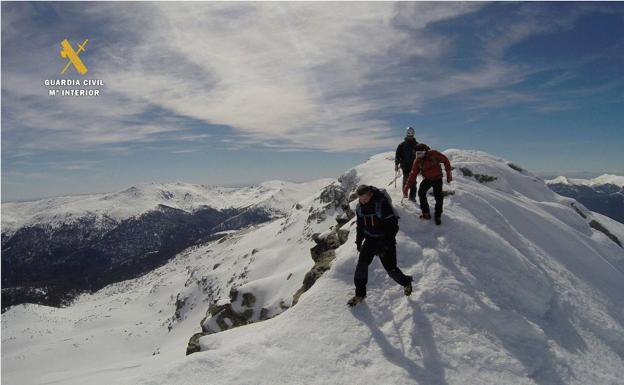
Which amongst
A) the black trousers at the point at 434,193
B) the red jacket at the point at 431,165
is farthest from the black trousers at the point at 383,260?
the red jacket at the point at 431,165

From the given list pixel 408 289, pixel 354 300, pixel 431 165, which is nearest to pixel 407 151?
pixel 431 165

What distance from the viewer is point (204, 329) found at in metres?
47.7

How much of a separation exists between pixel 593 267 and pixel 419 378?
12.9 meters

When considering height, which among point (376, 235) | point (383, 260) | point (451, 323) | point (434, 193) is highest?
point (434, 193)

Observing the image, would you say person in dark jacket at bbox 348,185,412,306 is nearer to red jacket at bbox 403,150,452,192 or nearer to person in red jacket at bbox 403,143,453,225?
person in red jacket at bbox 403,143,453,225

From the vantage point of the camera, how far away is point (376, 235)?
10883mm

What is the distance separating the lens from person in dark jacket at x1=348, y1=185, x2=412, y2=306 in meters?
10.8

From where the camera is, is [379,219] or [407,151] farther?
[407,151]

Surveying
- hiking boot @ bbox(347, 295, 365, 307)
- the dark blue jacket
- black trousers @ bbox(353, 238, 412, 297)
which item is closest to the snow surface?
hiking boot @ bbox(347, 295, 365, 307)

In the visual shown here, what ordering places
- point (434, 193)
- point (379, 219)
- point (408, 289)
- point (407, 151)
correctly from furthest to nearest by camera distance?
point (407, 151) → point (434, 193) → point (408, 289) → point (379, 219)

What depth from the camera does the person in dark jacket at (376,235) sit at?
10.8m

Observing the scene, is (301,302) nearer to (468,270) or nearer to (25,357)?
(468,270)

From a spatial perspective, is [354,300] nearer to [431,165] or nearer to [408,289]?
[408,289]

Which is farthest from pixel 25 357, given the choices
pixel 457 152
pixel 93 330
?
pixel 457 152
